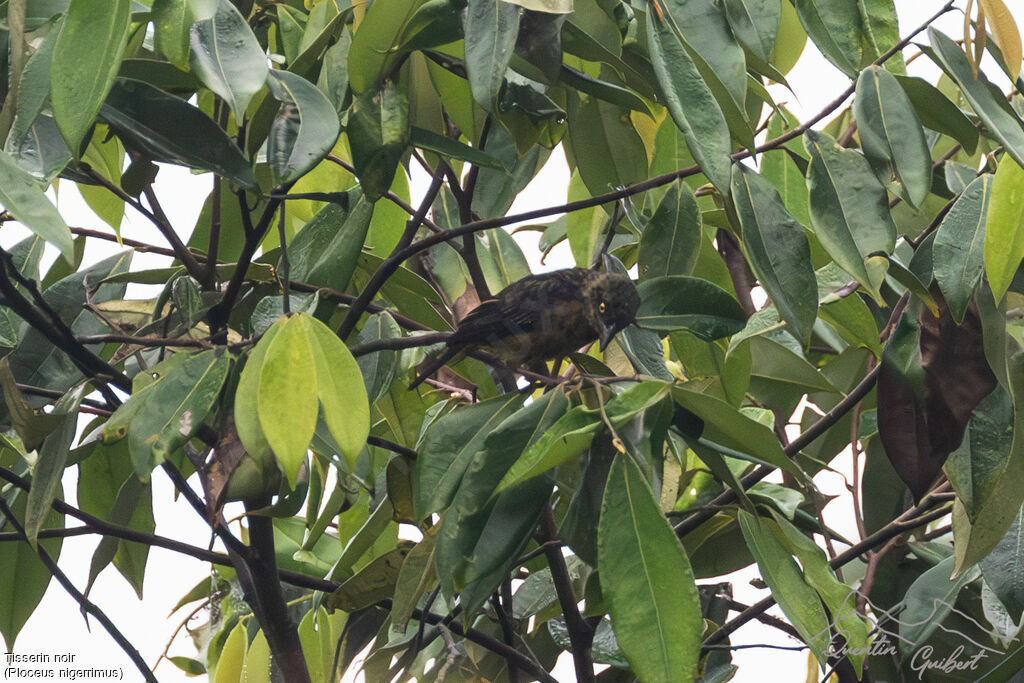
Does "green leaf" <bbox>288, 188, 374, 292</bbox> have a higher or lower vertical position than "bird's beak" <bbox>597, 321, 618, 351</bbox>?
higher

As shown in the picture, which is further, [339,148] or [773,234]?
[339,148]

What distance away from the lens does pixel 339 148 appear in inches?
40.5

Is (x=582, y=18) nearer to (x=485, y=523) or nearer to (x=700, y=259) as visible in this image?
(x=700, y=259)

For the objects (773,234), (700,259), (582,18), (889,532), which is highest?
(582,18)

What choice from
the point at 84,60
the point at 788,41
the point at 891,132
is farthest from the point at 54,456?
the point at 788,41

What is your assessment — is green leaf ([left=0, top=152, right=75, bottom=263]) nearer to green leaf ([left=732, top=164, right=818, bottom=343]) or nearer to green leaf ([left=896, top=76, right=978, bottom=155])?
green leaf ([left=732, top=164, right=818, bottom=343])

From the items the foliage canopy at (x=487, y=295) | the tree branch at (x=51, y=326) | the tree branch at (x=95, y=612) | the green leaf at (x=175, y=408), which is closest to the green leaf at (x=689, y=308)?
the foliage canopy at (x=487, y=295)

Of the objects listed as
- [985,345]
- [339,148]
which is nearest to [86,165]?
[339,148]

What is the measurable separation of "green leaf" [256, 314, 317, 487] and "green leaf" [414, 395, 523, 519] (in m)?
0.20

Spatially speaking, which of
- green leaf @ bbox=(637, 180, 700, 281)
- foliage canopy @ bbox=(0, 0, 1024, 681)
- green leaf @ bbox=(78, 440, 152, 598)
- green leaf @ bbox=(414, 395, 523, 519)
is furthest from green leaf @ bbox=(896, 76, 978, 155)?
green leaf @ bbox=(78, 440, 152, 598)

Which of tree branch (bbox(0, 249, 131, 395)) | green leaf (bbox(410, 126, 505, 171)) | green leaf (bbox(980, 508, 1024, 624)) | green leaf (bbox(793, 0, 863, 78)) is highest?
green leaf (bbox(793, 0, 863, 78))

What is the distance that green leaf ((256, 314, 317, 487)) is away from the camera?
570 mm

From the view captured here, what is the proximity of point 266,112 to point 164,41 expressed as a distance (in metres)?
0.10

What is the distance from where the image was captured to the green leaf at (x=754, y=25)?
0.76 metres
